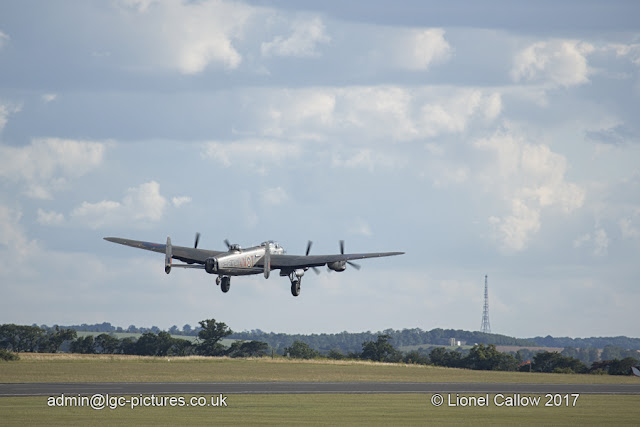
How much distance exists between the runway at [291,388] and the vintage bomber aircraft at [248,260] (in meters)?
11.0

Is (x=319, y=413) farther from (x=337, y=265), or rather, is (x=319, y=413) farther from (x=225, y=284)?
(x=337, y=265)

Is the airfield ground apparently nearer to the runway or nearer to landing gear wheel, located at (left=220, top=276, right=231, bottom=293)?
the runway

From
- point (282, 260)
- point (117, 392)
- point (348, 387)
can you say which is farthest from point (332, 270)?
point (117, 392)

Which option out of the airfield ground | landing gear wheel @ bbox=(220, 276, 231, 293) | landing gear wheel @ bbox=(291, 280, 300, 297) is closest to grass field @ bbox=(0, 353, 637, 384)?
the airfield ground

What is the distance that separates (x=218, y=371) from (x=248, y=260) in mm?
34429

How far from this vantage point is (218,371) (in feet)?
433

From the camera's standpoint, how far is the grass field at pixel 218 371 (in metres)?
117

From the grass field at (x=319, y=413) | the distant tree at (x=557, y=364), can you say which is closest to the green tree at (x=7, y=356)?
the grass field at (x=319, y=413)

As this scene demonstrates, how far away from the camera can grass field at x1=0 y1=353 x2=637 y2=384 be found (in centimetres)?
11706

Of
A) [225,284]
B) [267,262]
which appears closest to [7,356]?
[225,284]

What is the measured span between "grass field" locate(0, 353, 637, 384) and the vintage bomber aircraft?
16.2 meters

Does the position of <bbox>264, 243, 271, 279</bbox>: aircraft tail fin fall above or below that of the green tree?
above

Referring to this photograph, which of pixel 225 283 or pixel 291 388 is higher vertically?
pixel 225 283

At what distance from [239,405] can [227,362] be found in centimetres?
7418
